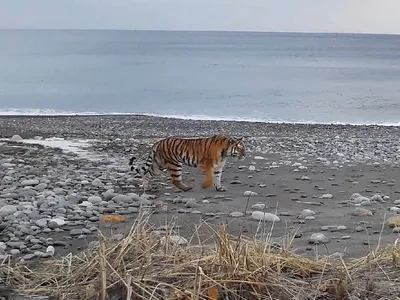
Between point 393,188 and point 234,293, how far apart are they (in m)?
7.16

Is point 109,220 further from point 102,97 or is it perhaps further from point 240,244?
point 102,97

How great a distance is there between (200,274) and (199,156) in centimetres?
648

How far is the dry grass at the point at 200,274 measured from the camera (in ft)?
13.3

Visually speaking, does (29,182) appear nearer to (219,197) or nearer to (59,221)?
(59,221)

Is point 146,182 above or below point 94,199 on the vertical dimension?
above

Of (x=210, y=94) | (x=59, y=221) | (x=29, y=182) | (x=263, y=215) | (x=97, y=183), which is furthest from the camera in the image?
(x=210, y=94)

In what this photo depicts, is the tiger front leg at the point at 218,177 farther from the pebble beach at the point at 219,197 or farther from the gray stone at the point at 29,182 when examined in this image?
the gray stone at the point at 29,182

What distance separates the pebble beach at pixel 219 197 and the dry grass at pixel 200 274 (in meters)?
0.32

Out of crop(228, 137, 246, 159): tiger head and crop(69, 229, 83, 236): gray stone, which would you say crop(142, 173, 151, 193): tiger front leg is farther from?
crop(69, 229, 83, 236): gray stone

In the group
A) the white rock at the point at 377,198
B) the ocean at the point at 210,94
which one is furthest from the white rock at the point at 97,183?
the ocean at the point at 210,94

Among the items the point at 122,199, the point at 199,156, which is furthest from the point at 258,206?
the point at 199,156

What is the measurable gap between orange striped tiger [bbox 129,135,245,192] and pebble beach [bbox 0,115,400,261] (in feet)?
0.80

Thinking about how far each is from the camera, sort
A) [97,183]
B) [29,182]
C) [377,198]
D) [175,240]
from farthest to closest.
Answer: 1. [97,183]
2. [29,182]
3. [377,198]
4. [175,240]

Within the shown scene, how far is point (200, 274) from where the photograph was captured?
400 cm
